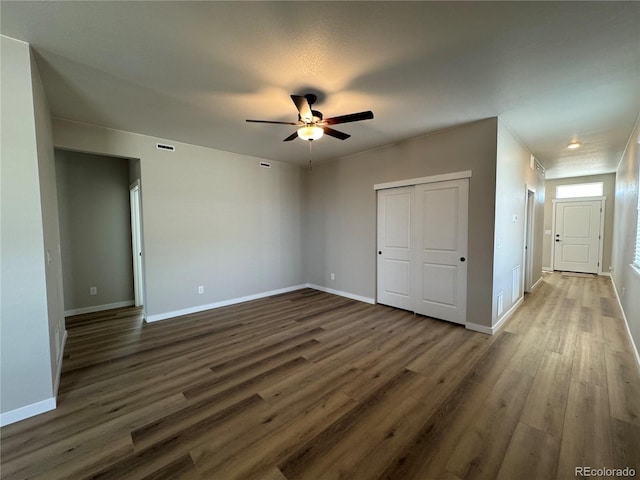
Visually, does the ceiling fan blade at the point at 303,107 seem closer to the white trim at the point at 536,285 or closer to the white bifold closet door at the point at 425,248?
the white bifold closet door at the point at 425,248

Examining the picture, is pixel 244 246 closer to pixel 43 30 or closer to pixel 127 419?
pixel 127 419

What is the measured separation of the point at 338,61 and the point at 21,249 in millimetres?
2851

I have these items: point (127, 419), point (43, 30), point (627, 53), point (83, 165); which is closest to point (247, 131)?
point (43, 30)

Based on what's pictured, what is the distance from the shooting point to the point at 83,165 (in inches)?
171

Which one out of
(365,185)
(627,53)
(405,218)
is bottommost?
(405,218)

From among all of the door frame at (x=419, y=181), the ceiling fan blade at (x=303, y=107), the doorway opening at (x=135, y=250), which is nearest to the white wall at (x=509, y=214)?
the door frame at (x=419, y=181)

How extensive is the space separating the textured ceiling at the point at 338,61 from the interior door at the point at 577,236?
5051mm

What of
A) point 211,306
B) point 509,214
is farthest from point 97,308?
point 509,214

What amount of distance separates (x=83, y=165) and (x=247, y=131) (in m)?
3.10

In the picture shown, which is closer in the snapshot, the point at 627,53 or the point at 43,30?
the point at 43,30

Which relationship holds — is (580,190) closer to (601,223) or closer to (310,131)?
(601,223)

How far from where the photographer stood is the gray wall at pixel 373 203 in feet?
11.1

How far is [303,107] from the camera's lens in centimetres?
237

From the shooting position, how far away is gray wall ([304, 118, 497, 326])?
3369 mm
